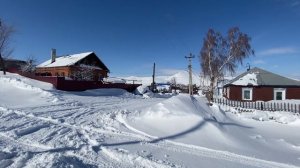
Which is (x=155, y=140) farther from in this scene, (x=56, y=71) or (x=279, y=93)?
(x=56, y=71)

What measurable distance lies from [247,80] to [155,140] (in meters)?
21.0

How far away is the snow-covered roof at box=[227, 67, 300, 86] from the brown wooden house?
18612mm

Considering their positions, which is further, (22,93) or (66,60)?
(66,60)

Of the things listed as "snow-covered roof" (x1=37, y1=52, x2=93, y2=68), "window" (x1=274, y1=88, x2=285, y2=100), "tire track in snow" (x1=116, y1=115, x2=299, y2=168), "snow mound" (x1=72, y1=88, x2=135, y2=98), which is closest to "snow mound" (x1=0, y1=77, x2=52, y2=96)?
"snow mound" (x1=72, y1=88, x2=135, y2=98)

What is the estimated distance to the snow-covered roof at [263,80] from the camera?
25384 millimetres

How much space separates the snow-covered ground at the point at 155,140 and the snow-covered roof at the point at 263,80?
546 inches

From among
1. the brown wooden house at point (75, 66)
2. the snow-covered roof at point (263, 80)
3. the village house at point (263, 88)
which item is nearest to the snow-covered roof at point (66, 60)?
the brown wooden house at point (75, 66)

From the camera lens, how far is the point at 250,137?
28.4ft

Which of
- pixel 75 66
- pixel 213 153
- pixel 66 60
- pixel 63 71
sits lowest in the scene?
pixel 213 153

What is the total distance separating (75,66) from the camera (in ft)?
126

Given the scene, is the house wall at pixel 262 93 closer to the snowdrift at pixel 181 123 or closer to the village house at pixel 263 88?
the village house at pixel 263 88

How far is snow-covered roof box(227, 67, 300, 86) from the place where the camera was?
2538 centimetres

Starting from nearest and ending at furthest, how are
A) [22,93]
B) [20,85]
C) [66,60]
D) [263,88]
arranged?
[22,93] → [20,85] → [263,88] → [66,60]

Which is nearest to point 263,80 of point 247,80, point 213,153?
point 247,80
